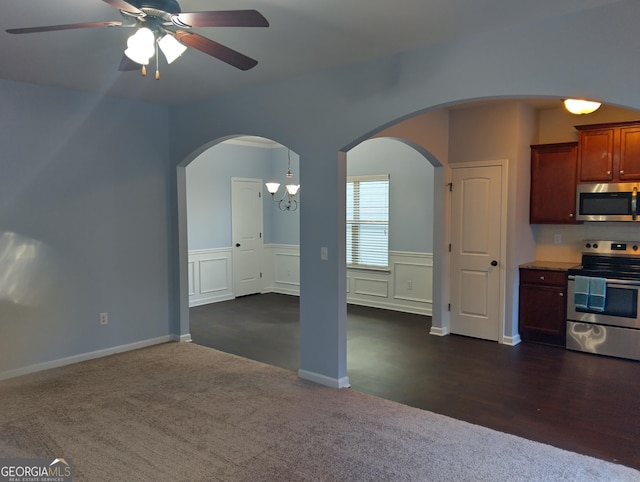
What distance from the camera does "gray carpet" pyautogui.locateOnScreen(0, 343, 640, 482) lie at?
9.17 feet

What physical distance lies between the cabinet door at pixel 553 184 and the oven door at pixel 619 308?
2.98ft

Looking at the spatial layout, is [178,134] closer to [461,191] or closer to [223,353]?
[223,353]

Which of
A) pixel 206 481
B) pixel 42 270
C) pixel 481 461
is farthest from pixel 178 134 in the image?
pixel 481 461

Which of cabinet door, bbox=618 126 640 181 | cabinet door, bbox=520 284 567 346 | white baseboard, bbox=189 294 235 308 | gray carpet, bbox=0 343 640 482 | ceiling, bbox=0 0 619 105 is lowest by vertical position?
gray carpet, bbox=0 343 640 482

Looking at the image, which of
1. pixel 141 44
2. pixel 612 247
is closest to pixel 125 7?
pixel 141 44

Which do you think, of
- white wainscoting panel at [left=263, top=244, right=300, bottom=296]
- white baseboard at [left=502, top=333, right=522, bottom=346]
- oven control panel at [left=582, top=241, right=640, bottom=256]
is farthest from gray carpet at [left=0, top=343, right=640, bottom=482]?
white wainscoting panel at [left=263, top=244, right=300, bottom=296]

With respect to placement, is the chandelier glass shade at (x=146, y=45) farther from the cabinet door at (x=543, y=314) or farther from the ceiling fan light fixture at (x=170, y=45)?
the cabinet door at (x=543, y=314)

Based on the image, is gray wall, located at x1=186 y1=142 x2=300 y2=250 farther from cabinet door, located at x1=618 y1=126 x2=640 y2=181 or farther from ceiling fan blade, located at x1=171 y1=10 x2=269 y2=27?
ceiling fan blade, located at x1=171 y1=10 x2=269 y2=27

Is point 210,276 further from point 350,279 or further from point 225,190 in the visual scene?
point 350,279

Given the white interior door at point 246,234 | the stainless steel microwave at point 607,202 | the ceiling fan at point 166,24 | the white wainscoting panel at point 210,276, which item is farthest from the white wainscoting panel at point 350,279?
the ceiling fan at point 166,24

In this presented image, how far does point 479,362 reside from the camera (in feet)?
15.8

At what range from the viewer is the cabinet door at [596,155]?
513cm

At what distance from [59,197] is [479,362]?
14.6 feet

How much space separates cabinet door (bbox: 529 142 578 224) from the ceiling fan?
164 inches
